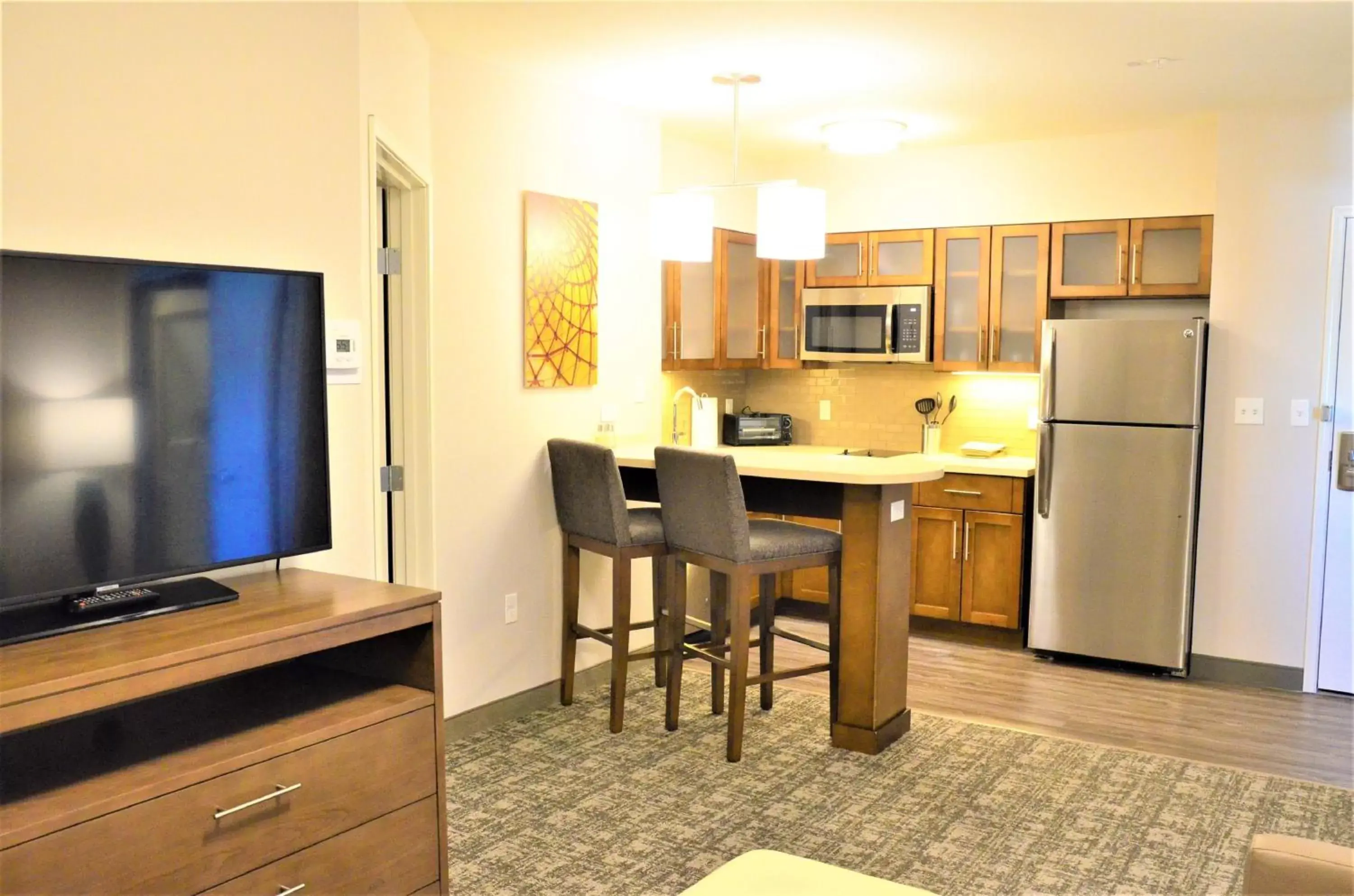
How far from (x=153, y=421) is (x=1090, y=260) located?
447 centimetres

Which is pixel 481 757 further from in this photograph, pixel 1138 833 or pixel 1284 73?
pixel 1284 73

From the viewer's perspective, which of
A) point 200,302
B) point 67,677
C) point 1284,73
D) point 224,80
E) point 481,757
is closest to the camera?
point 67,677

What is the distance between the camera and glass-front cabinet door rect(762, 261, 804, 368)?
5.86m

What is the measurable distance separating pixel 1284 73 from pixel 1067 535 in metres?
2.10

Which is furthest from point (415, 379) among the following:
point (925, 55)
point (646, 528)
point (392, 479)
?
point (925, 55)

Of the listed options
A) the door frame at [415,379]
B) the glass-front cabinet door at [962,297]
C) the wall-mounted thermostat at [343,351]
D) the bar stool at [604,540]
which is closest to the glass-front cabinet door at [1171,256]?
the glass-front cabinet door at [962,297]

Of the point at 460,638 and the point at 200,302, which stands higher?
the point at 200,302

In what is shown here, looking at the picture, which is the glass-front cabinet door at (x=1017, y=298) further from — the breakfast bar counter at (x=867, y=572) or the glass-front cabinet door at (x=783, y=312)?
the breakfast bar counter at (x=867, y=572)

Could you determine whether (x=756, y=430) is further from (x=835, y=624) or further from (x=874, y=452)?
(x=835, y=624)

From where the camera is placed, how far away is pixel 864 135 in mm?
4902

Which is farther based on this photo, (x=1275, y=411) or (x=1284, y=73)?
(x=1275, y=411)

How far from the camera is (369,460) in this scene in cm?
285

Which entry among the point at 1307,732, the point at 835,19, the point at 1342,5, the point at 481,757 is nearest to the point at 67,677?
the point at 481,757

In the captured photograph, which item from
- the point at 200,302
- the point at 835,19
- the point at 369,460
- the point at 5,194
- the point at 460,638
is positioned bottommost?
the point at 460,638
